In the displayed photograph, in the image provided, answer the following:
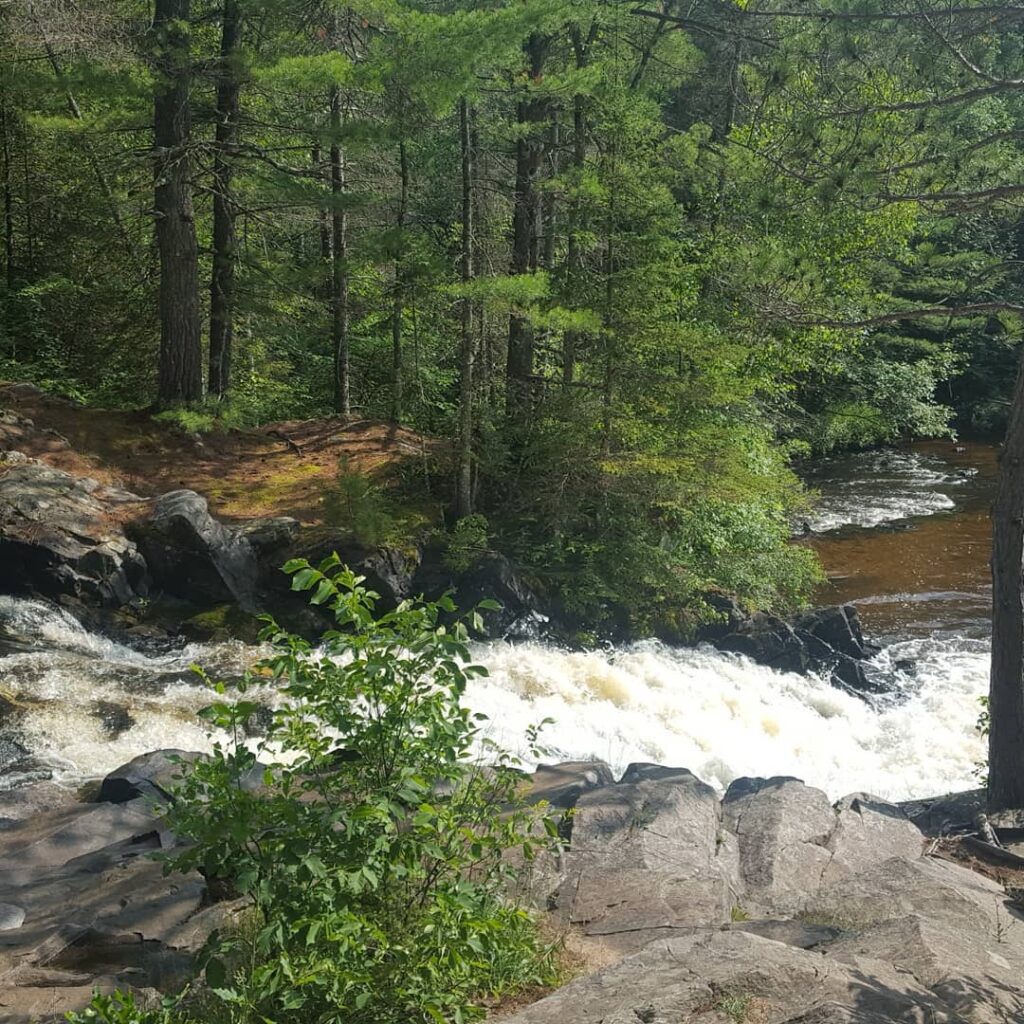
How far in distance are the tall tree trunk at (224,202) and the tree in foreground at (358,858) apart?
1075cm

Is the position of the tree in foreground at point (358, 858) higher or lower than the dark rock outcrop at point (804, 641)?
higher

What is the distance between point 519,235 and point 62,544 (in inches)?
284

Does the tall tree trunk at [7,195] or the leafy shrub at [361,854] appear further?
the tall tree trunk at [7,195]

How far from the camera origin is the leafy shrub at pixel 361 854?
3578 millimetres

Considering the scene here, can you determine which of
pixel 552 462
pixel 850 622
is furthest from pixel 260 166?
pixel 850 622

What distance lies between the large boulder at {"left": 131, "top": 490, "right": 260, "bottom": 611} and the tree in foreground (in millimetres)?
7607

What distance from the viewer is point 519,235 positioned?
14320mm

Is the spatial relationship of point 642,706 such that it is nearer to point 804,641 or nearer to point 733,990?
point 804,641

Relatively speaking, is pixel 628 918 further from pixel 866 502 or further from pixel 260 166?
pixel 866 502

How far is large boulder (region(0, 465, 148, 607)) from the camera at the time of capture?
430 inches

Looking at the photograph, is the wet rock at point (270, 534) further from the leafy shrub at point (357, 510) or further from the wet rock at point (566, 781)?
the wet rock at point (566, 781)

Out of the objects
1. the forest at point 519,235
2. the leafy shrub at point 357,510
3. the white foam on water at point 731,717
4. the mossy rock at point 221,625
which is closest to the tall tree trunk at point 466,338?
the forest at point 519,235

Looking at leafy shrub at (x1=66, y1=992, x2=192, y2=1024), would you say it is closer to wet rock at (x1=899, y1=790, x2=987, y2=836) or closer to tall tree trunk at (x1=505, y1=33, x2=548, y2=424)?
wet rock at (x1=899, y1=790, x2=987, y2=836)

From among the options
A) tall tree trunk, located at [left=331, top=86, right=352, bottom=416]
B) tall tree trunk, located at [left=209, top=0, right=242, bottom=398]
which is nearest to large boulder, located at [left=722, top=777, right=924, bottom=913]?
tall tree trunk, located at [left=331, top=86, right=352, bottom=416]
